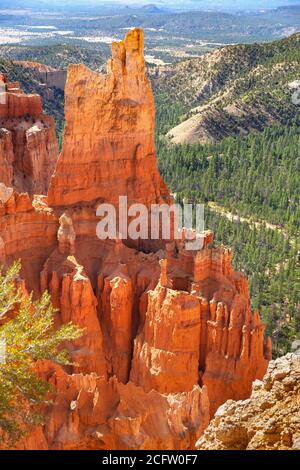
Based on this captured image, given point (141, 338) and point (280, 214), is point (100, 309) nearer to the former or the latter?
point (141, 338)

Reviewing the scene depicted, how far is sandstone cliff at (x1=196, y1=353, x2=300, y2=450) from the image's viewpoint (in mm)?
9828

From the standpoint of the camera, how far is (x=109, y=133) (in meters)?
27.3

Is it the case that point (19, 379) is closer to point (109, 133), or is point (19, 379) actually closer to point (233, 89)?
point (109, 133)

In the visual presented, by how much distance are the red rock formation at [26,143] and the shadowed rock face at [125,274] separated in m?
11.2

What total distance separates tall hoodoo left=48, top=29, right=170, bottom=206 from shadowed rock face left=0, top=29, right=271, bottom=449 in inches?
1.7

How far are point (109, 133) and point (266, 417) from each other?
18.8 meters

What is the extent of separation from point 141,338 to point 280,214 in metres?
48.1

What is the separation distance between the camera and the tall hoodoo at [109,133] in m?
26.5

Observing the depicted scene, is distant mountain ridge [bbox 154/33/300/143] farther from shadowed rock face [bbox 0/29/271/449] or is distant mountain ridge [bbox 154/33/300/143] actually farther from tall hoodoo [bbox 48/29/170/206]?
shadowed rock face [bbox 0/29/271/449]
